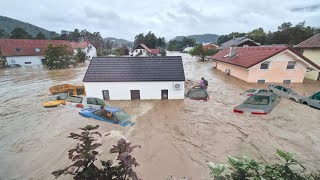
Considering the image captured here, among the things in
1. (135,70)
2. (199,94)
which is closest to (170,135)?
(199,94)

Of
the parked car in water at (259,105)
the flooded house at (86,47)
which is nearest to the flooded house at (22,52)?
the flooded house at (86,47)

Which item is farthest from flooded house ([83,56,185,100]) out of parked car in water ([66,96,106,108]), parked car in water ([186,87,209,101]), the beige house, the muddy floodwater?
the beige house

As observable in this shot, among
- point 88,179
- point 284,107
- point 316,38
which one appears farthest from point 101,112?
point 316,38

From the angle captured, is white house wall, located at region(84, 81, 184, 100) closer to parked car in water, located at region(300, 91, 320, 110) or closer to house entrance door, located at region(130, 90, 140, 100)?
house entrance door, located at region(130, 90, 140, 100)

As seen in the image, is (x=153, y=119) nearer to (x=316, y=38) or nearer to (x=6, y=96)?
(x=6, y=96)

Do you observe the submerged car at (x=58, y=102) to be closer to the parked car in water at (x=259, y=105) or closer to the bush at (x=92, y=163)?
the bush at (x=92, y=163)

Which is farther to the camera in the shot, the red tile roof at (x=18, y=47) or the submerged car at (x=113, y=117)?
the red tile roof at (x=18, y=47)

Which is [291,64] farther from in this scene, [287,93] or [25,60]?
[25,60]

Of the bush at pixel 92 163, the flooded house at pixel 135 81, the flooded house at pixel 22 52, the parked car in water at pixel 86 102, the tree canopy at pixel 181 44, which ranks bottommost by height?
the parked car in water at pixel 86 102
